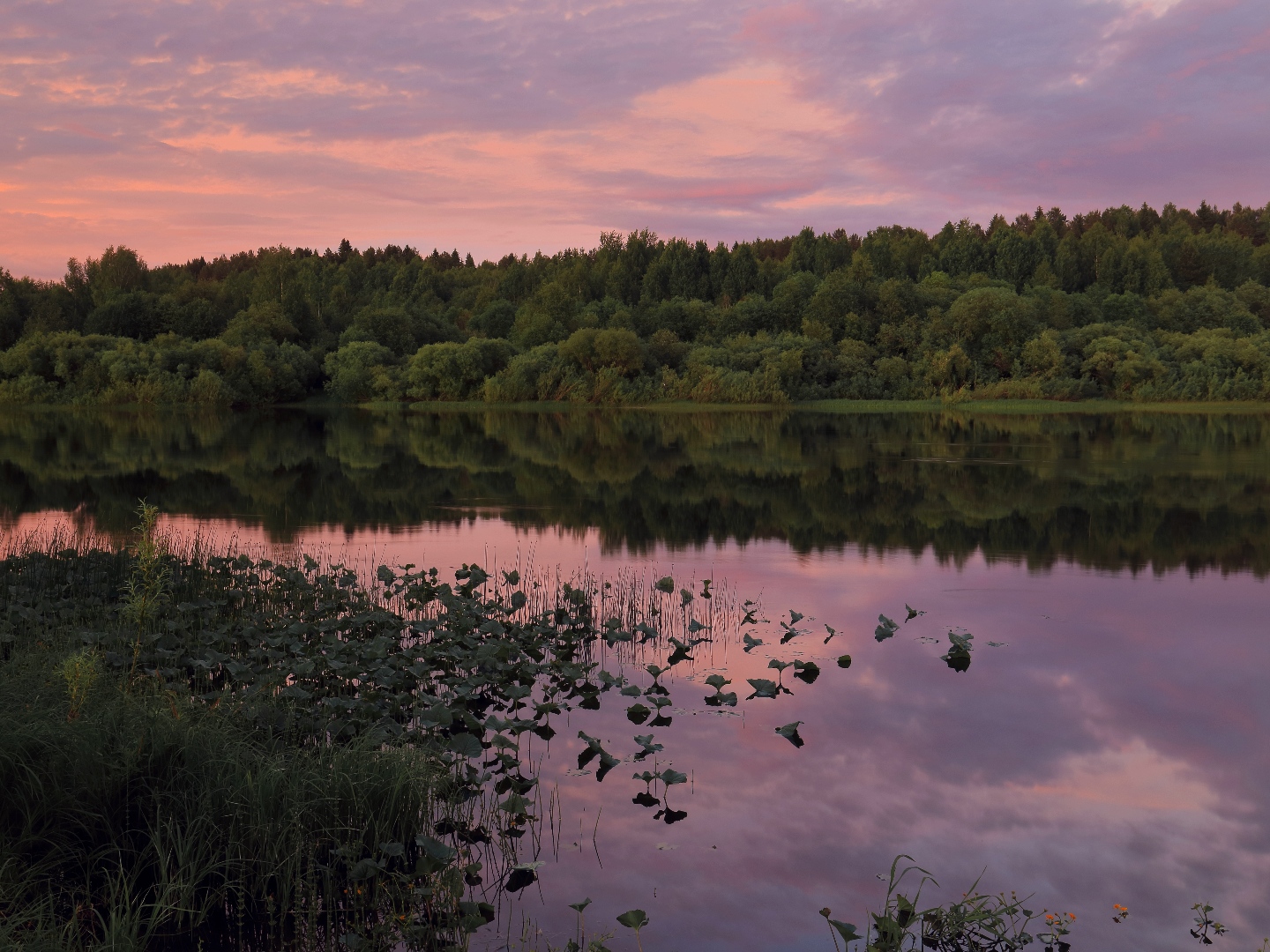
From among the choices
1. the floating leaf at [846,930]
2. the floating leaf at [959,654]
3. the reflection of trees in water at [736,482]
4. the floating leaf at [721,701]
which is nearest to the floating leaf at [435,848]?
the floating leaf at [846,930]

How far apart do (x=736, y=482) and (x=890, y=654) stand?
21.5 m

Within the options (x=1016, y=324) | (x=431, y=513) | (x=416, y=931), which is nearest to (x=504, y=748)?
(x=416, y=931)

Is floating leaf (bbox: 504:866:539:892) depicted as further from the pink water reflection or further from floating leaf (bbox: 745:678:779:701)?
floating leaf (bbox: 745:678:779:701)

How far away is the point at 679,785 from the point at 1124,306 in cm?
11658

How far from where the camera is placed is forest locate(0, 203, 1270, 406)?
9531 centimetres

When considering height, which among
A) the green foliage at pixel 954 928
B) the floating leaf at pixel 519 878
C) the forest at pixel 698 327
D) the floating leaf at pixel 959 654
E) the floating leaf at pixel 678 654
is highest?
the forest at pixel 698 327

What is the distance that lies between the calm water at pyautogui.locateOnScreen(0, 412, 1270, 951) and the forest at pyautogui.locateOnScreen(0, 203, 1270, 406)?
51.7 m

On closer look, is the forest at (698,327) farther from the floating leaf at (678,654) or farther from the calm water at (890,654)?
the floating leaf at (678,654)

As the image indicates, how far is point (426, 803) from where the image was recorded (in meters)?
8.80

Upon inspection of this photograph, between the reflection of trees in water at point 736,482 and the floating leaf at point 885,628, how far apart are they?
7647mm

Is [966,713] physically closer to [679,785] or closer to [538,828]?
[679,785]

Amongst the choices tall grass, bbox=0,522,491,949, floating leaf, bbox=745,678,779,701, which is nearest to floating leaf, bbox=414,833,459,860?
tall grass, bbox=0,522,491,949

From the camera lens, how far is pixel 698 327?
117 m

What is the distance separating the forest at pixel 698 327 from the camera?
95312 mm
